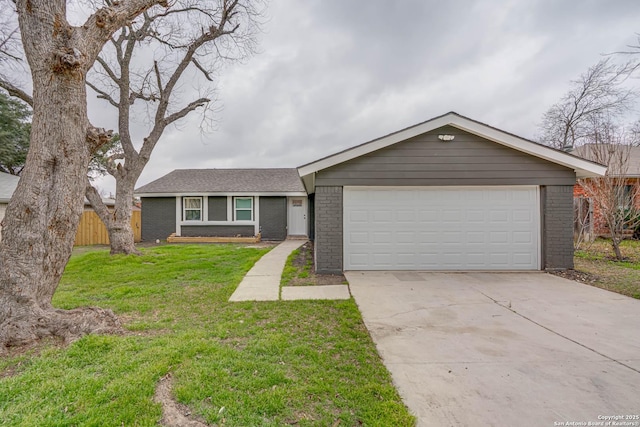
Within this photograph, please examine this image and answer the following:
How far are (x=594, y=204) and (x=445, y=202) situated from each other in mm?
8043

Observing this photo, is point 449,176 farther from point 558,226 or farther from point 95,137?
point 95,137

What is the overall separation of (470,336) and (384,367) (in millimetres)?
1474

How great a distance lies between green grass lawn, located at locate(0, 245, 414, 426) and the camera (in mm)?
2105

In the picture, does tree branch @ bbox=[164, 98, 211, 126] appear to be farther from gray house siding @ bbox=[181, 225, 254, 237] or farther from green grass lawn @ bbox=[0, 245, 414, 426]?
green grass lawn @ bbox=[0, 245, 414, 426]

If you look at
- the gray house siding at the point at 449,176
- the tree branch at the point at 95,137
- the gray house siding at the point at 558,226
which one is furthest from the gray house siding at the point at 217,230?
the gray house siding at the point at 558,226

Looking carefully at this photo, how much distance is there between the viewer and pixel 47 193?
3.46 metres

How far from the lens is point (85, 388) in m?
2.36

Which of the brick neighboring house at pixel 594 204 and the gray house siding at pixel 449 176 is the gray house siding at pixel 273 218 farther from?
the brick neighboring house at pixel 594 204

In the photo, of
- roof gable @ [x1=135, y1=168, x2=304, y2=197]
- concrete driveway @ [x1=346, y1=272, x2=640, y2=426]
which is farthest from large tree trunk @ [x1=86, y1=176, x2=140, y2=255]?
concrete driveway @ [x1=346, y1=272, x2=640, y2=426]

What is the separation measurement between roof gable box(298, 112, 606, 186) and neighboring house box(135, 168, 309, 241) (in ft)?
26.3

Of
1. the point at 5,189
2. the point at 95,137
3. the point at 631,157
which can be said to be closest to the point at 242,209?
the point at 5,189

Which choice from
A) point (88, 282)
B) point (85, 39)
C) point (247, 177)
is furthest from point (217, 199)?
point (85, 39)

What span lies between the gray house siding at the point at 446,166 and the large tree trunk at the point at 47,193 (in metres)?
4.63

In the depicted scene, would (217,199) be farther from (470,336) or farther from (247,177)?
(470,336)
